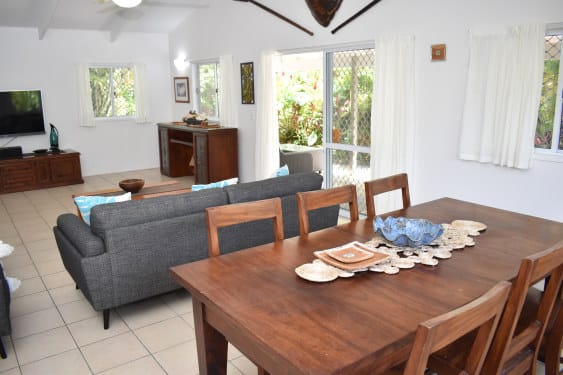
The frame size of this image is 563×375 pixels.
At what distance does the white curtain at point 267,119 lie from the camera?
6.19m

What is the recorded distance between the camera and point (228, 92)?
279 inches

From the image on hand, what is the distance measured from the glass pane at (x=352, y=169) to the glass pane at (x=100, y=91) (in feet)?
15.6

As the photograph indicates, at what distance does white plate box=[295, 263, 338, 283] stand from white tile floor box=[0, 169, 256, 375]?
1.01 metres

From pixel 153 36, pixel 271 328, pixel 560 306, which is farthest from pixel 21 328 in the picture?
pixel 153 36

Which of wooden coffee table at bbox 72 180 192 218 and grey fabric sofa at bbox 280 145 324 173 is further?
grey fabric sofa at bbox 280 145 324 173

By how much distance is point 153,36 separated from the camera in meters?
8.54

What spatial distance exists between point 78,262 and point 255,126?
13.6 ft

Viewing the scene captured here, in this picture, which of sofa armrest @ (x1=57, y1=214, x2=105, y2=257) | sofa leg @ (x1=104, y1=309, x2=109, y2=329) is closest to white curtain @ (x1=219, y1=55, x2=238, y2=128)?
sofa armrest @ (x1=57, y1=214, x2=105, y2=257)

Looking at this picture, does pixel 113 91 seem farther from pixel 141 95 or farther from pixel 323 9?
pixel 323 9

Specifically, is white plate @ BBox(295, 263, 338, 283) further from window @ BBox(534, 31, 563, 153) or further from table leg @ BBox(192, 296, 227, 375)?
window @ BBox(534, 31, 563, 153)

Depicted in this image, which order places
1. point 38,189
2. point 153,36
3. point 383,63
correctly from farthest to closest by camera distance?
point 153,36 < point 38,189 < point 383,63

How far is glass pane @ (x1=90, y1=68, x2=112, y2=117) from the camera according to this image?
817cm

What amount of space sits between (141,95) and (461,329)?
26.8 feet

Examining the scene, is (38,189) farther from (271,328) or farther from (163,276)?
(271,328)
